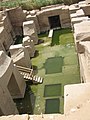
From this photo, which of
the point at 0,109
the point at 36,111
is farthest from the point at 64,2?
the point at 0,109

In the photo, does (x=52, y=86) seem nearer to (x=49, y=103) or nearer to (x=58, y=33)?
(x=49, y=103)

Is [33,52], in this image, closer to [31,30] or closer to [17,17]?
[31,30]

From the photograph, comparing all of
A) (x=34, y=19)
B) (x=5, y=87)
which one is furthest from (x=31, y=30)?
(x=5, y=87)

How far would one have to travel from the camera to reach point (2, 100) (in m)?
9.38

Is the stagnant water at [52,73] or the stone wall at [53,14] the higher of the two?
the stone wall at [53,14]

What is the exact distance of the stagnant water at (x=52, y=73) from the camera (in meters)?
11.1

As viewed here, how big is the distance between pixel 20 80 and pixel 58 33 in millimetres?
7764

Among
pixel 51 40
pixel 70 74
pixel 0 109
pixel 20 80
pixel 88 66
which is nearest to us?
pixel 88 66

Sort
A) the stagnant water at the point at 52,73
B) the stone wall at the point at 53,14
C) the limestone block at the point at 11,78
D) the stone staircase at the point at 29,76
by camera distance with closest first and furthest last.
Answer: the limestone block at the point at 11,78 < the stagnant water at the point at 52,73 < the stone staircase at the point at 29,76 < the stone wall at the point at 53,14

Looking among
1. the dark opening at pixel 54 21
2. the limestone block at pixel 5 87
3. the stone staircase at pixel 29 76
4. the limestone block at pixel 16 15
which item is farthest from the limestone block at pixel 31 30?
the limestone block at pixel 5 87

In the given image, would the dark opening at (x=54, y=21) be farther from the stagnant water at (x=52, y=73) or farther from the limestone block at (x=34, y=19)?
the stagnant water at (x=52, y=73)

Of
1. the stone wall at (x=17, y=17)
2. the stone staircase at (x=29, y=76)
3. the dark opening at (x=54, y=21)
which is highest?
the stone wall at (x=17, y=17)

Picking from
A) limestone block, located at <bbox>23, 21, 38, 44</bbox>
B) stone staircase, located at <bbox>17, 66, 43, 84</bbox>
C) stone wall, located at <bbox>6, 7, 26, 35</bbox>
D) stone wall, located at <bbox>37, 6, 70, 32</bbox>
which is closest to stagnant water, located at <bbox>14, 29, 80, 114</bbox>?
stone staircase, located at <bbox>17, 66, 43, 84</bbox>

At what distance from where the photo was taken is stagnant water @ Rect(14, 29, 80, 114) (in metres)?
11.1
